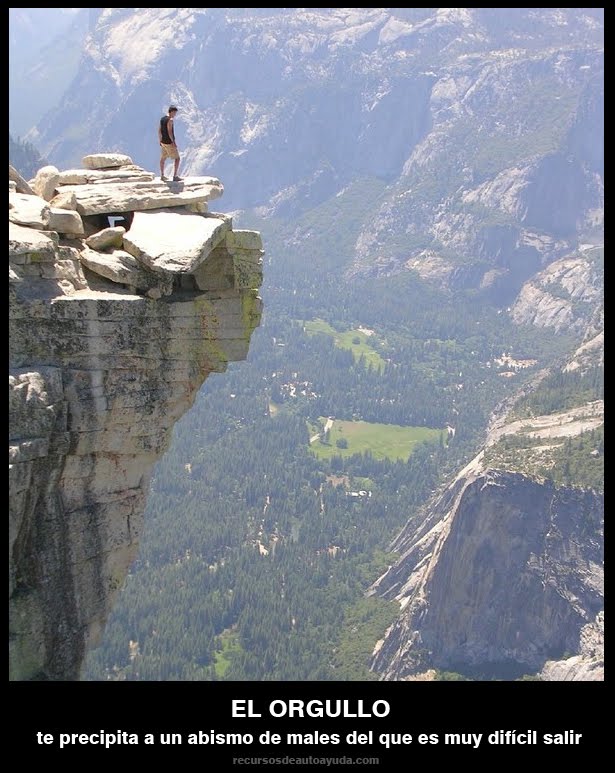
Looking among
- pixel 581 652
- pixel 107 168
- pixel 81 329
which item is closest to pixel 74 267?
pixel 81 329

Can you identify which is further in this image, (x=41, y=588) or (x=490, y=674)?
(x=490, y=674)

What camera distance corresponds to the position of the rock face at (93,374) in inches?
1330

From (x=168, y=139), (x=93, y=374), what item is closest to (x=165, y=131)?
(x=168, y=139)

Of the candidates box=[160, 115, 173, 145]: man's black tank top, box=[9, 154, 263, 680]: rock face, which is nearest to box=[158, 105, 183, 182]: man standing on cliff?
box=[160, 115, 173, 145]: man's black tank top

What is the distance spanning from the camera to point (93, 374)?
34938mm

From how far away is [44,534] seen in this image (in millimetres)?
34469

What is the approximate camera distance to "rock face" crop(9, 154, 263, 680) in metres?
33.8

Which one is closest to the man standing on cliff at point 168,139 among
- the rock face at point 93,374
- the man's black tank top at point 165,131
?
the man's black tank top at point 165,131

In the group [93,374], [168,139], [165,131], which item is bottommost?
[93,374]

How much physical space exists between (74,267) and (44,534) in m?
8.18

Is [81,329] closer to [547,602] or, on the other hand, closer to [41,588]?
[41,588]

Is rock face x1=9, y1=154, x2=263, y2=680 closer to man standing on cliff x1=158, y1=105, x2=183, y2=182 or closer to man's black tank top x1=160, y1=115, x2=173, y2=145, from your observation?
man standing on cliff x1=158, y1=105, x2=183, y2=182

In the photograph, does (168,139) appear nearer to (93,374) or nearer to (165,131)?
(165,131)
